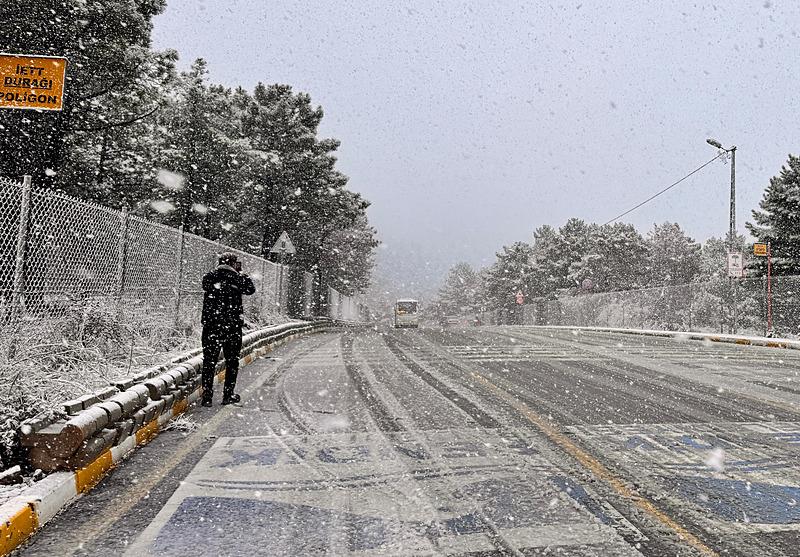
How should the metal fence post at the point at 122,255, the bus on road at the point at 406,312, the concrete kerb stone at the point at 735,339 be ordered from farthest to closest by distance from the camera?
the bus on road at the point at 406,312 < the concrete kerb stone at the point at 735,339 < the metal fence post at the point at 122,255

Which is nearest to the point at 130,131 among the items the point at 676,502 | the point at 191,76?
the point at 191,76

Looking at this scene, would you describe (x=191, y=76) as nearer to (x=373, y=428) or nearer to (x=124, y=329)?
(x=124, y=329)

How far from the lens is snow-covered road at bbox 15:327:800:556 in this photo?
339cm

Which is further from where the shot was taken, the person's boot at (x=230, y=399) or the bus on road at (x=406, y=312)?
the bus on road at (x=406, y=312)

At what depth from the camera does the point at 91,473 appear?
4340mm

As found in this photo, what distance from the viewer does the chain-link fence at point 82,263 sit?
6484 mm

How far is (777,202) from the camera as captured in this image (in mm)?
33844

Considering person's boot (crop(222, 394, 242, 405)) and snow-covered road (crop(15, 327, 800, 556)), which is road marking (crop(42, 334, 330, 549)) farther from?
person's boot (crop(222, 394, 242, 405))

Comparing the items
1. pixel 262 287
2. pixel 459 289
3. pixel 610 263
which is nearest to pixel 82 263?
pixel 262 287

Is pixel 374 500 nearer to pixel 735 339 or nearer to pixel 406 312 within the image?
pixel 735 339

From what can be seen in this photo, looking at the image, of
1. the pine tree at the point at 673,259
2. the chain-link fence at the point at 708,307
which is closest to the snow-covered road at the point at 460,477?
the chain-link fence at the point at 708,307

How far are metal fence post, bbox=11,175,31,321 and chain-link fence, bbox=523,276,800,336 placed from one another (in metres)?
24.0

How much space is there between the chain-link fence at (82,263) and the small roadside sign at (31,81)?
0.97 meters

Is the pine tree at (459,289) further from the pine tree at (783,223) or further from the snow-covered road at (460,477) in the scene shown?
the snow-covered road at (460,477)
